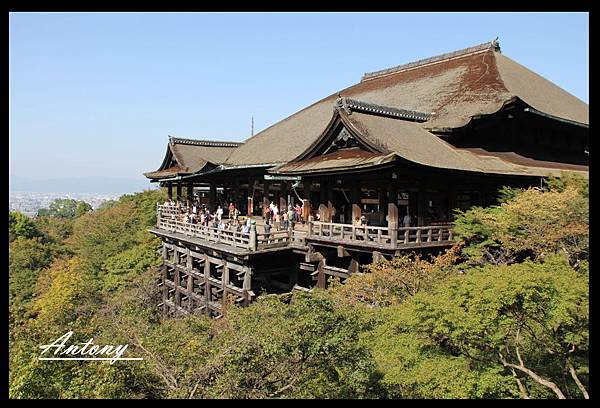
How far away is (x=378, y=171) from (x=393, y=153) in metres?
1.10

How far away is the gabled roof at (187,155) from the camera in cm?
2711

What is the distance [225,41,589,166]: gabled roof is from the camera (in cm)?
1967

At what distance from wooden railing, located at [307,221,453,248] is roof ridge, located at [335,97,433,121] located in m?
4.07

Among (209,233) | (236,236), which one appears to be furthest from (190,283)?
(236,236)

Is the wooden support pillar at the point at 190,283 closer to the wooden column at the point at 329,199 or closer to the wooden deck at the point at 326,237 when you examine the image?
the wooden deck at the point at 326,237

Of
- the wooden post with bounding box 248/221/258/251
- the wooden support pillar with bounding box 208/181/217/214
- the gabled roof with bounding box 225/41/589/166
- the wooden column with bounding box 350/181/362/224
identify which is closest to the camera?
the wooden column with bounding box 350/181/362/224

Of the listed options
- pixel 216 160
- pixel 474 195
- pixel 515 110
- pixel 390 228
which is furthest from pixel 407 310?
pixel 216 160

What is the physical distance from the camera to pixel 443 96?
21.9 meters

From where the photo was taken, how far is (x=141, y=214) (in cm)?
4547

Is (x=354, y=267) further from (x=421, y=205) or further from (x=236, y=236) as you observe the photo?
(x=236, y=236)

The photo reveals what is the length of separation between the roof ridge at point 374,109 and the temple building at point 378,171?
47 mm

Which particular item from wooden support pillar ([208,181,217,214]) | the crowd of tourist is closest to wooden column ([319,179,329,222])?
the crowd of tourist

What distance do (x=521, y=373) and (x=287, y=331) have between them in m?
Answer: 3.81

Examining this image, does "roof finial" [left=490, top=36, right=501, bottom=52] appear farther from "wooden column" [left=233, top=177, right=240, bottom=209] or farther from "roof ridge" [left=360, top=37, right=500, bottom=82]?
"wooden column" [left=233, top=177, right=240, bottom=209]
